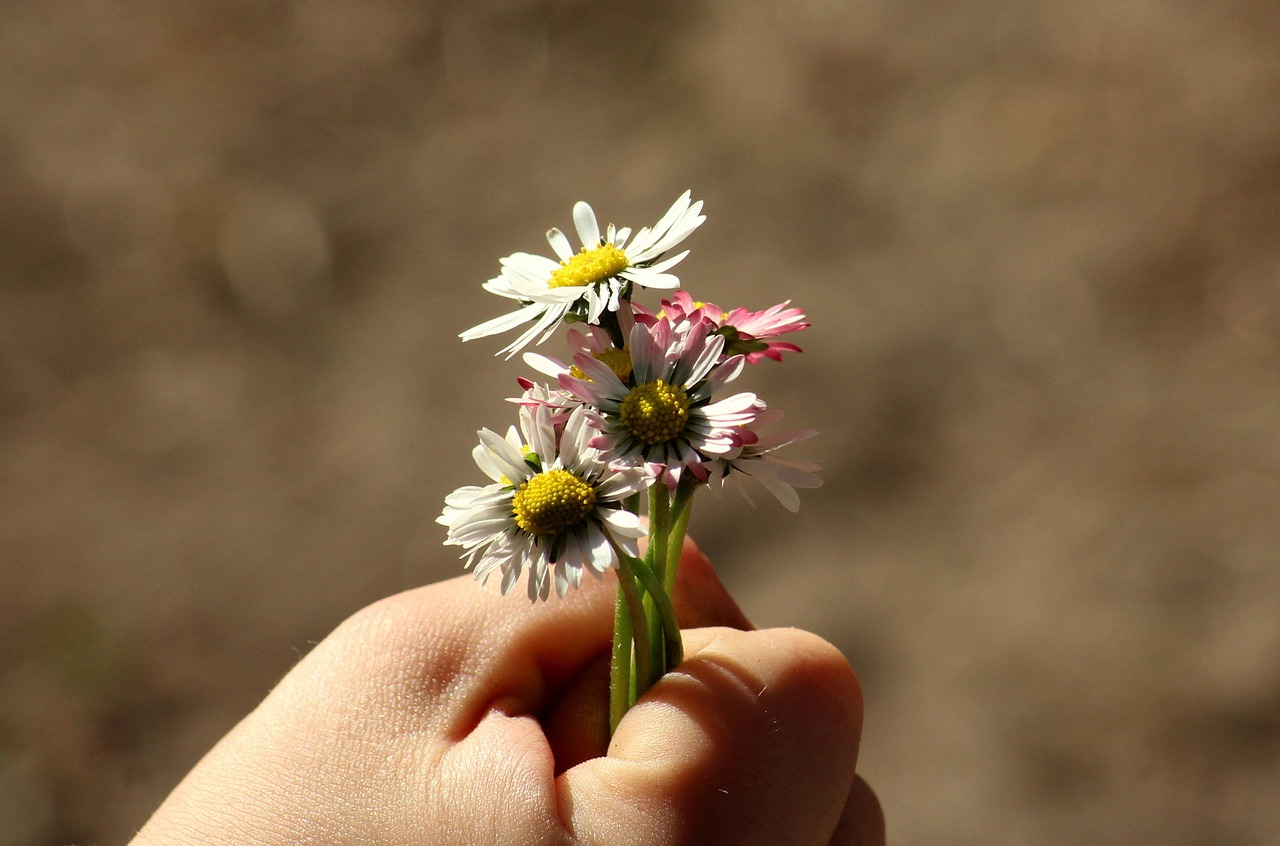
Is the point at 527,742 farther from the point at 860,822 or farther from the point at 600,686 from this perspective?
the point at 860,822

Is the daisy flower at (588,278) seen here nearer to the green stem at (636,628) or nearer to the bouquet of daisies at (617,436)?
the bouquet of daisies at (617,436)

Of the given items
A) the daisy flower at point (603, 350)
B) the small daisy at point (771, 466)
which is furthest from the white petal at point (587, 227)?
the small daisy at point (771, 466)

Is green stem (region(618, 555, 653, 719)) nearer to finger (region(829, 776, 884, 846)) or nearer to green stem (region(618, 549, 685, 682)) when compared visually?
green stem (region(618, 549, 685, 682))

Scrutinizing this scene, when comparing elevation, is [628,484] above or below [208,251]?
below

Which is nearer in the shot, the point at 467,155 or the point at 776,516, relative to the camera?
the point at 776,516

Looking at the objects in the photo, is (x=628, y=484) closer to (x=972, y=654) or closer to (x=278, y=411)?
(x=972, y=654)

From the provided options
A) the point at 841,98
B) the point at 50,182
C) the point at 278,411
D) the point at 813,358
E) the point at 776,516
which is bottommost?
the point at 776,516

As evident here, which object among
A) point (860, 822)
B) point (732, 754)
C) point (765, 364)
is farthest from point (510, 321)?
point (765, 364)

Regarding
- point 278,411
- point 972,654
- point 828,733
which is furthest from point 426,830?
point 278,411
